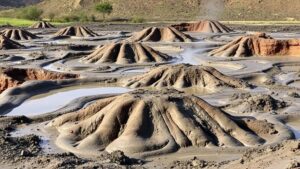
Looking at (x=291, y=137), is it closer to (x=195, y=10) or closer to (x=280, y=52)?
(x=280, y=52)

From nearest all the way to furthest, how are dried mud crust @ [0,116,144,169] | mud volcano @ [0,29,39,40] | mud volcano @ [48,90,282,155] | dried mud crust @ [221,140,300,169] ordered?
1. dried mud crust @ [221,140,300,169]
2. dried mud crust @ [0,116,144,169]
3. mud volcano @ [48,90,282,155]
4. mud volcano @ [0,29,39,40]

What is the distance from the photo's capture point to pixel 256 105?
69.3ft

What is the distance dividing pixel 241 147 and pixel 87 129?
15.1 feet

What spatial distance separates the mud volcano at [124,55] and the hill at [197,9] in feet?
161

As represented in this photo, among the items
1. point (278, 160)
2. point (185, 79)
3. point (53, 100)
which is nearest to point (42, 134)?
point (53, 100)

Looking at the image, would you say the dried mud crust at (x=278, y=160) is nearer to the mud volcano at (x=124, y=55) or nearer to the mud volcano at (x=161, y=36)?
the mud volcano at (x=124, y=55)

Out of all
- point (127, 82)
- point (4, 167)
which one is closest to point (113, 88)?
point (127, 82)

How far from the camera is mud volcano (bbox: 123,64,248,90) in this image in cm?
2720

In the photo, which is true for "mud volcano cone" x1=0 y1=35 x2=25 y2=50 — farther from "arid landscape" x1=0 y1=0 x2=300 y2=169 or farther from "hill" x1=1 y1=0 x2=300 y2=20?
"hill" x1=1 y1=0 x2=300 y2=20

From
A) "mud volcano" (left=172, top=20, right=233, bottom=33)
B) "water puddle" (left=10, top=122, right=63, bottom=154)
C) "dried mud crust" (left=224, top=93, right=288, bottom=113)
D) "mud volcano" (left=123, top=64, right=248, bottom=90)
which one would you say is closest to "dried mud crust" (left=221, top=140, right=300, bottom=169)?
"water puddle" (left=10, top=122, right=63, bottom=154)

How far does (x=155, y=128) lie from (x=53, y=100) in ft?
31.6

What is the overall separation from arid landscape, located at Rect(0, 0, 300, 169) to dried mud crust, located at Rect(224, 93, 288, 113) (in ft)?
0.15

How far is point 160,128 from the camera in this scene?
16172mm

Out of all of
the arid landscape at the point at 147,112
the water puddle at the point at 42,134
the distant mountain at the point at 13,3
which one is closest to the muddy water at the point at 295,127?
the arid landscape at the point at 147,112
